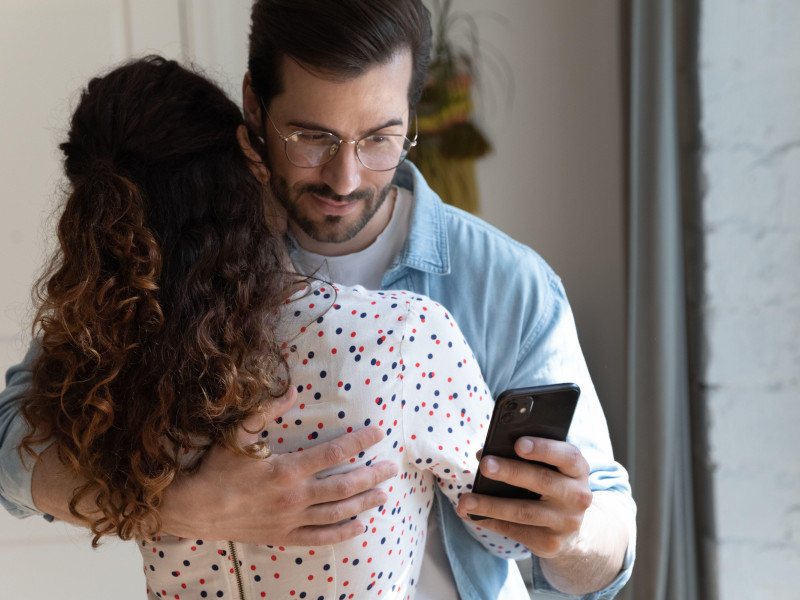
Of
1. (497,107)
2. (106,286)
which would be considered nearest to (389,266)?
(106,286)

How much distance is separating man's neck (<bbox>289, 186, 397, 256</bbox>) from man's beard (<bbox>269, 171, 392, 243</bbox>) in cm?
3

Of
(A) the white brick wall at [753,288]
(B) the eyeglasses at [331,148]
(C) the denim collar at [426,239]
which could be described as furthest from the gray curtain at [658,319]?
(B) the eyeglasses at [331,148]

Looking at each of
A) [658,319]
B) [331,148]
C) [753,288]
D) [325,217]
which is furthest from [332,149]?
[753,288]

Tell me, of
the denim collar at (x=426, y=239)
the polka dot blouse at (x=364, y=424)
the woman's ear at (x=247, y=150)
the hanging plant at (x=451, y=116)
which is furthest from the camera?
the hanging plant at (x=451, y=116)

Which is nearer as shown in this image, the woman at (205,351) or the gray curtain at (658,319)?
the woman at (205,351)

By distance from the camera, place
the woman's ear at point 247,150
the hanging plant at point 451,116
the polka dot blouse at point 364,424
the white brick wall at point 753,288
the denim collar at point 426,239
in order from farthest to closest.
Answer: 1. the hanging plant at point 451,116
2. the white brick wall at point 753,288
3. the denim collar at point 426,239
4. the woman's ear at point 247,150
5. the polka dot blouse at point 364,424

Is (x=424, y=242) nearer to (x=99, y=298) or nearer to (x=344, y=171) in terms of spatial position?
(x=344, y=171)

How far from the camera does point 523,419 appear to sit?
33.9 inches

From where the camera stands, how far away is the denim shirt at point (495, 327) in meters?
1.10

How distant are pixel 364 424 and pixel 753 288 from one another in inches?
47.1

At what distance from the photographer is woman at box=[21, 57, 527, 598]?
0.81 metres

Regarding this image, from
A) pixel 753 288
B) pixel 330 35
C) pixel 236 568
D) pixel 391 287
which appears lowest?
pixel 236 568

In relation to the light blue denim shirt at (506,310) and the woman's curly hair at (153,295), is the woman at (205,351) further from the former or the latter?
the light blue denim shirt at (506,310)

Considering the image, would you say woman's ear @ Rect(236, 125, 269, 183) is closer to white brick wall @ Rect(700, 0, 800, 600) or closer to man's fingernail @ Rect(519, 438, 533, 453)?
man's fingernail @ Rect(519, 438, 533, 453)
